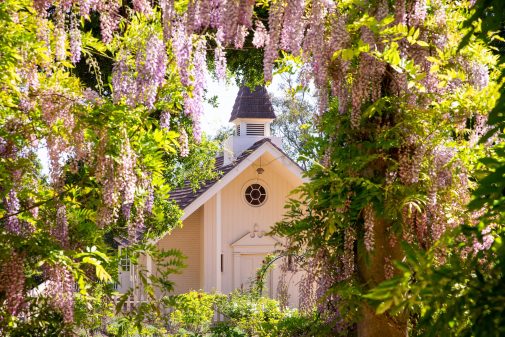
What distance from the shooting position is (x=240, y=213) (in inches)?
698

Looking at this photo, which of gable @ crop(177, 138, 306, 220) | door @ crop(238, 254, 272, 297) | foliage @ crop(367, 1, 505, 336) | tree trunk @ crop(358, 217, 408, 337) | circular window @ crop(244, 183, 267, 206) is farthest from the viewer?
circular window @ crop(244, 183, 267, 206)

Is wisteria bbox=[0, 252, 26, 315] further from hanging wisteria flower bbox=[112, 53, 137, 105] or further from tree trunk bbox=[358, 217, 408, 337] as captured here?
tree trunk bbox=[358, 217, 408, 337]

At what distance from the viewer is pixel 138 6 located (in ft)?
20.0

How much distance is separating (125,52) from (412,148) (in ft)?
8.14

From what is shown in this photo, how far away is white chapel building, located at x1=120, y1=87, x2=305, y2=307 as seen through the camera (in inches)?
666

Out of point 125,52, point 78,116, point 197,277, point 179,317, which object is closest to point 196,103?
point 125,52

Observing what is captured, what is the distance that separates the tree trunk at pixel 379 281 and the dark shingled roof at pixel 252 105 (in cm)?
1249

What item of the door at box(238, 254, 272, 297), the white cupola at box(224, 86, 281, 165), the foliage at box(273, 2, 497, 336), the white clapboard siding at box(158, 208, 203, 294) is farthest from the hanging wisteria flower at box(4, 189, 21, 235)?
the white cupola at box(224, 86, 281, 165)

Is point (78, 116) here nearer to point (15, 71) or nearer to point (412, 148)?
point (15, 71)

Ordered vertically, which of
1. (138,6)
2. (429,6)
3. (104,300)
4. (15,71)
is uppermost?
(138,6)

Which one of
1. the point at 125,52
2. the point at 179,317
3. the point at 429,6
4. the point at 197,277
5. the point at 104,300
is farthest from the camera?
the point at 197,277

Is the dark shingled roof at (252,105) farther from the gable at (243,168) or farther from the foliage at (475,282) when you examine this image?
the foliage at (475,282)

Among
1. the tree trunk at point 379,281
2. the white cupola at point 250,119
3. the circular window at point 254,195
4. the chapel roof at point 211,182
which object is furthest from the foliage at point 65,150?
the white cupola at point 250,119

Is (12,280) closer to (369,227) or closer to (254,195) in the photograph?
(369,227)
